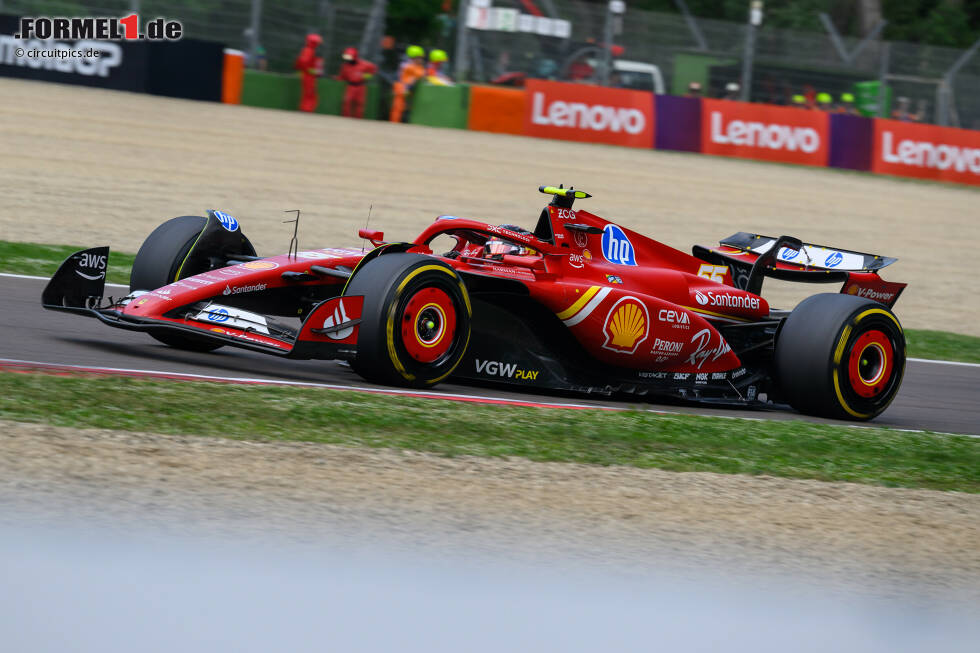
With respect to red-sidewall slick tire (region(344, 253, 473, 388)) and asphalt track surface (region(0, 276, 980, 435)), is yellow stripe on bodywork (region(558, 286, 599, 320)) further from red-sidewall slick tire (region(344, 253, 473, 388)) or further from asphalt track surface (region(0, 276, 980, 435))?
red-sidewall slick tire (region(344, 253, 473, 388))

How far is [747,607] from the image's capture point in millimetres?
4461

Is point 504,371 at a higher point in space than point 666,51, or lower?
lower

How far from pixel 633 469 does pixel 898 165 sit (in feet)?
86.8

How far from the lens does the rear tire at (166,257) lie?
758cm

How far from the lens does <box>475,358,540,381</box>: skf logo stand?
7.78 meters

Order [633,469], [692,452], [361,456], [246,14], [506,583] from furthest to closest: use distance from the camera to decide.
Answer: [246,14] < [692,452] < [633,469] < [361,456] < [506,583]

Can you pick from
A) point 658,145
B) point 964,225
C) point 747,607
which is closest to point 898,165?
point 658,145

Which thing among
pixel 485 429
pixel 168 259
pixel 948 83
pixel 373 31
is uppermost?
pixel 948 83

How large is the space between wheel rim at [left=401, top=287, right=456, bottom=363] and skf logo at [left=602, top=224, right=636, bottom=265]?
4.49 ft

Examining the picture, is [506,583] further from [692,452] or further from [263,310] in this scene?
[263,310]

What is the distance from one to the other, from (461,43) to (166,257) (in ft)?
81.7

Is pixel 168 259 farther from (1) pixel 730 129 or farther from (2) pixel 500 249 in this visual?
(1) pixel 730 129

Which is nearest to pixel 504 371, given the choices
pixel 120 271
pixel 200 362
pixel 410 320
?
pixel 410 320

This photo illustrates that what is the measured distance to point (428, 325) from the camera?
712 centimetres
